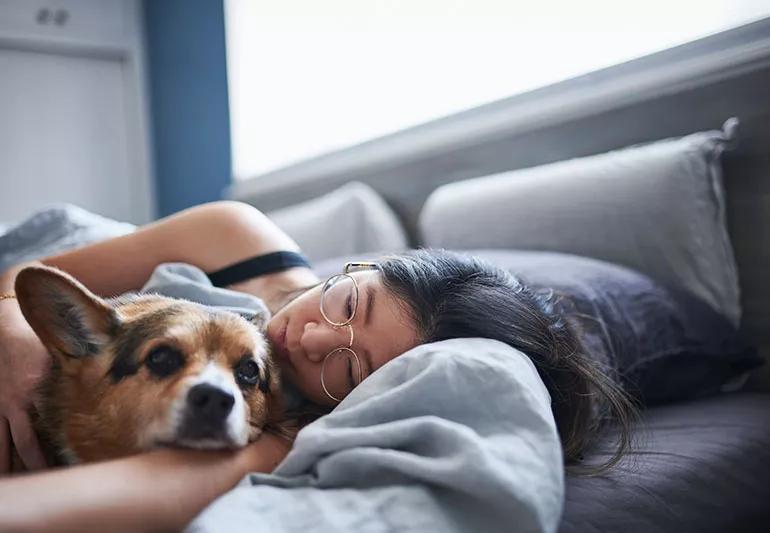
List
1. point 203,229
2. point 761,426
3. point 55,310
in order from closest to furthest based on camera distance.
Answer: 1. point 55,310
2. point 761,426
3. point 203,229

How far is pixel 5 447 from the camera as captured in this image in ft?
3.45

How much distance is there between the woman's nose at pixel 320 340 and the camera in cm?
110

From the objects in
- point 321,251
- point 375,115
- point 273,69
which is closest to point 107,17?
point 273,69

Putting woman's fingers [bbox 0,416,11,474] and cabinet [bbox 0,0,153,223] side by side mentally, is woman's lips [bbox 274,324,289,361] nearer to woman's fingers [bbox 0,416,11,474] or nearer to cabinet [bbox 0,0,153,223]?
woman's fingers [bbox 0,416,11,474]

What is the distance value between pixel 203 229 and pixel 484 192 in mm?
847

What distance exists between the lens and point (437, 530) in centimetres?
71

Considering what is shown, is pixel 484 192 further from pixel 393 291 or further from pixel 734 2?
pixel 393 291

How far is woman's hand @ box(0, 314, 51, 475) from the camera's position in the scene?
3.40 feet

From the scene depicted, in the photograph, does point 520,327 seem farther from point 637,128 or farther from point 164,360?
point 637,128

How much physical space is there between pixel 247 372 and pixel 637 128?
1.30 m

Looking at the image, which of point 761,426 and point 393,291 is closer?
point 393,291

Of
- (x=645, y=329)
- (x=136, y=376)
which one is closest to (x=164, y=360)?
(x=136, y=376)

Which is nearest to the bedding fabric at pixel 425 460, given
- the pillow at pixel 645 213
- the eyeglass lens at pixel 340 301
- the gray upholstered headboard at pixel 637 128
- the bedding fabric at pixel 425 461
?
the bedding fabric at pixel 425 461

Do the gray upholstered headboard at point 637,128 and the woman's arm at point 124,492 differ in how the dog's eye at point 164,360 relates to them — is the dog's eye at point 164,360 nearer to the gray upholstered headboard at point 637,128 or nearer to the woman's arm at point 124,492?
the woman's arm at point 124,492
